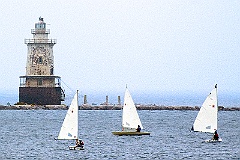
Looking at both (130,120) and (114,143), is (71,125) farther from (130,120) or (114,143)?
(130,120)

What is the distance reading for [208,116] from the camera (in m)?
68.4

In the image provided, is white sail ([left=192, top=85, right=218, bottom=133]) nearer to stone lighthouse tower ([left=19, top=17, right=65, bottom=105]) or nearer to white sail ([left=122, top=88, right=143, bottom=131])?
white sail ([left=122, top=88, right=143, bottom=131])

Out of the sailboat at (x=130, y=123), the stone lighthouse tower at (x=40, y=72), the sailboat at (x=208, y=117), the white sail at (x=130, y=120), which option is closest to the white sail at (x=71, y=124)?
the sailboat at (x=208, y=117)

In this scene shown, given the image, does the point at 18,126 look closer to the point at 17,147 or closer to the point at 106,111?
the point at 17,147

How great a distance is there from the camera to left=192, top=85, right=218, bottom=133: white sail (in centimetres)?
6800

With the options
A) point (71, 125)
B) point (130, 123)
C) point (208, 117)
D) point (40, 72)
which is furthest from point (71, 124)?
point (40, 72)

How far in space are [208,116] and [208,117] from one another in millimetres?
80

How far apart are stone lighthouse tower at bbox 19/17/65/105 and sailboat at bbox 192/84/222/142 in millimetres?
51194

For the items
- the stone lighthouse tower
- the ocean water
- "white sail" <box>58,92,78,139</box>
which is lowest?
the ocean water

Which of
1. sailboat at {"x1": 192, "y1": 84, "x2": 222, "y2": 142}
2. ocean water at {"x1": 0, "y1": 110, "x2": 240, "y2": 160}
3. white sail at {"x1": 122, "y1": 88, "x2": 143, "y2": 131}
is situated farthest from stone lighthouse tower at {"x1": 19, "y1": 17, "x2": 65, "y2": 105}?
sailboat at {"x1": 192, "y1": 84, "x2": 222, "y2": 142}

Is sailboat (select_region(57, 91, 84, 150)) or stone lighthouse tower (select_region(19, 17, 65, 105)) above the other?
stone lighthouse tower (select_region(19, 17, 65, 105))

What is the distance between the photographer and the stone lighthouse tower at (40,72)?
117 meters

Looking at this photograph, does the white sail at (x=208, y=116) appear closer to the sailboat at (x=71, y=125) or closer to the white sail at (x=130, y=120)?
the white sail at (x=130, y=120)

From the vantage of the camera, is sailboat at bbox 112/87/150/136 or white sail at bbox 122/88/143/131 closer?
sailboat at bbox 112/87/150/136
